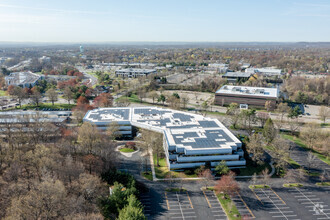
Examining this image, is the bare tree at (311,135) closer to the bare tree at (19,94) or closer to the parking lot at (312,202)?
the parking lot at (312,202)

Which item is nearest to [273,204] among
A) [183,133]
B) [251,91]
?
[183,133]

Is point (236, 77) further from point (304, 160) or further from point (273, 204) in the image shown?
point (273, 204)

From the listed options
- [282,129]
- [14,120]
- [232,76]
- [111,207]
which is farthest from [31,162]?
[232,76]

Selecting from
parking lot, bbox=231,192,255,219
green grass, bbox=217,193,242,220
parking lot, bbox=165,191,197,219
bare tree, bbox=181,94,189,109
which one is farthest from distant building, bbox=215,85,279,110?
parking lot, bbox=165,191,197,219

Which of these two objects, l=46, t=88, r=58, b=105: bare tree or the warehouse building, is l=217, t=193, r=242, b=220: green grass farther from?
l=46, t=88, r=58, b=105: bare tree

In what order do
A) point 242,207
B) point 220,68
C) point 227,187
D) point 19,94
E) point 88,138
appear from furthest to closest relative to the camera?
point 220,68 → point 19,94 → point 88,138 → point 227,187 → point 242,207

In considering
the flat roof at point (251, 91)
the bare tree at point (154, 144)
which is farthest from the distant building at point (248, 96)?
the bare tree at point (154, 144)

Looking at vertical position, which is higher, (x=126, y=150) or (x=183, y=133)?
(x=183, y=133)
